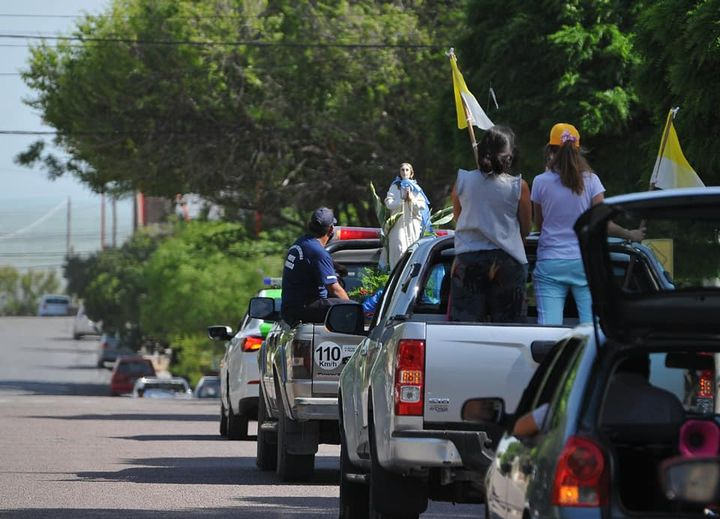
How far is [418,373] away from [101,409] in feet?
76.9

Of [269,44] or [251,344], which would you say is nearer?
[251,344]

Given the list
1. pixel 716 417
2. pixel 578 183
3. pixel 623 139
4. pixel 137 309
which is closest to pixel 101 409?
pixel 623 139

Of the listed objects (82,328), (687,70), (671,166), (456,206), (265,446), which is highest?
(687,70)

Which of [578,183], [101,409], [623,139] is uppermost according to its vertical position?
[623,139]

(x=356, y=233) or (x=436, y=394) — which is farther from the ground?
(x=356, y=233)

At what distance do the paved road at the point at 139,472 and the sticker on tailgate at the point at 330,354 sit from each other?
951mm

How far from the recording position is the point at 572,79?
91.6 ft

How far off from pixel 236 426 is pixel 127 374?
4884cm

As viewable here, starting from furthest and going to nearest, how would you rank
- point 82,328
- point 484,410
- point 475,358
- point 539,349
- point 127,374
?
point 82,328 < point 127,374 < point 475,358 < point 539,349 < point 484,410

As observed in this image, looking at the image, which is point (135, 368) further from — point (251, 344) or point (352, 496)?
point (352, 496)

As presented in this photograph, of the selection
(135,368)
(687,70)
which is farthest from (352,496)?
(135,368)

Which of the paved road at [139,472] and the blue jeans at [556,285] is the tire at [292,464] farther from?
the blue jeans at [556,285]

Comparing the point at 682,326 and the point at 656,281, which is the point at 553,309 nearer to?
the point at 656,281

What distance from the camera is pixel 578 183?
10.7m
